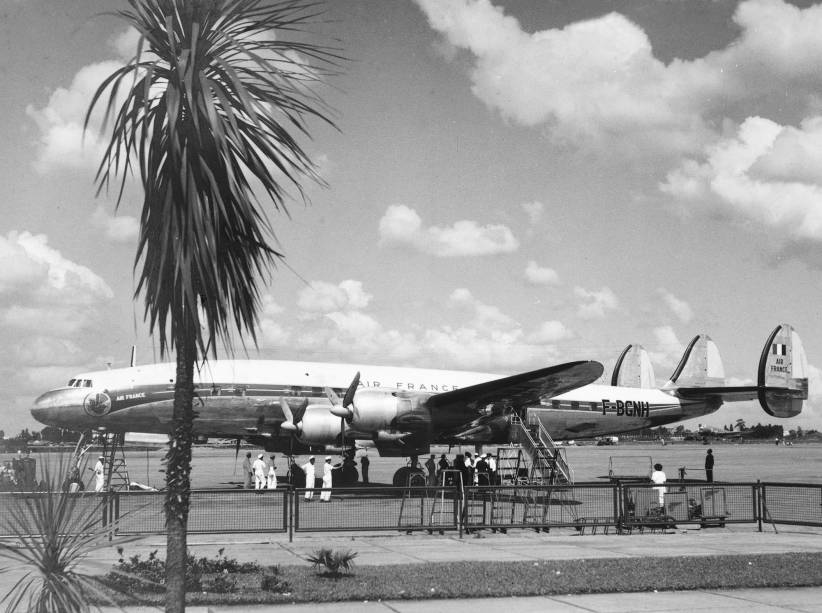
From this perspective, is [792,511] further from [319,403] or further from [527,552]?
[319,403]

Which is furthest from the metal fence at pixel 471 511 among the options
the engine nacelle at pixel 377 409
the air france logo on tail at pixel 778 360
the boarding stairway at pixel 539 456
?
the air france logo on tail at pixel 778 360

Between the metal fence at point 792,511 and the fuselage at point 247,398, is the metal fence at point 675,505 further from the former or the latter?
the fuselage at point 247,398

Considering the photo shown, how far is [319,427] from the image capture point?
83.3ft

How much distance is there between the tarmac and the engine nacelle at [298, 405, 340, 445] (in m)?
9.96

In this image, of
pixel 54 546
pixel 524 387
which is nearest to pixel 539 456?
pixel 524 387

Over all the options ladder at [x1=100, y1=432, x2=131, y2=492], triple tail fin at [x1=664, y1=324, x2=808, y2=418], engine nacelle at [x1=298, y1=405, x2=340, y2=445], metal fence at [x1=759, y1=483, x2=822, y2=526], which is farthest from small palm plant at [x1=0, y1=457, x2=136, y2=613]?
triple tail fin at [x1=664, y1=324, x2=808, y2=418]

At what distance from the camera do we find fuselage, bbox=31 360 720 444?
83.4 ft

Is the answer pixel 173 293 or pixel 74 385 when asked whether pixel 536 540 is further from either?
pixel 74 385

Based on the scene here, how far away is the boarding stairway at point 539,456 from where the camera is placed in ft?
75.9

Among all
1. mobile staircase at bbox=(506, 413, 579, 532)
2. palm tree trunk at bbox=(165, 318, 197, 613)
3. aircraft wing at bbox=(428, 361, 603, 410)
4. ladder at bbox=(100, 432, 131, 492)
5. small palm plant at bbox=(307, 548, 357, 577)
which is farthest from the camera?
aircraft wing at bbox=(428, 361, 603, 410)

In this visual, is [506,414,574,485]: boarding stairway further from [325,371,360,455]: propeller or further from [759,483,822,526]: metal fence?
[759,483,822,526]: metal fence

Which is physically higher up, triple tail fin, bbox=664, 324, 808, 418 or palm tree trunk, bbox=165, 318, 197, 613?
triple tail fin, bbox=664, 324, 808, 418

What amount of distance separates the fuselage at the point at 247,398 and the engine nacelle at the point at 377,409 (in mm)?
70

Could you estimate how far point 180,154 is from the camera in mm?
6379
